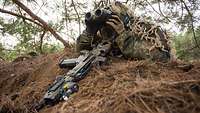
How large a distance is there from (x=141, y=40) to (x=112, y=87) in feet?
3.65

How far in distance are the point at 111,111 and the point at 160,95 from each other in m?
0.37

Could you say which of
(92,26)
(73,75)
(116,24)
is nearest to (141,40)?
(116,24)

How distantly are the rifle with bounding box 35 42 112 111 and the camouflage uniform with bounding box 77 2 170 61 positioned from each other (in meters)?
0.20

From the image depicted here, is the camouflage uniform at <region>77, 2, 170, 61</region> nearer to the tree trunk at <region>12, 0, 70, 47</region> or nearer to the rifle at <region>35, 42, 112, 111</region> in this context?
the rifle at <region>35, 42, 112, 111</region>

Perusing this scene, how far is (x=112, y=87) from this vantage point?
3.73 m

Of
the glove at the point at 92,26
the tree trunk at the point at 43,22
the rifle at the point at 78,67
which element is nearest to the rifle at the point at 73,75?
the rifle at the point at 78,67

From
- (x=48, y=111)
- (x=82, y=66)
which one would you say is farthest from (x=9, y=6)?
Result: (x=48, y=111)

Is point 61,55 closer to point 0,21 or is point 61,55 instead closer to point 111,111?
point 0,21

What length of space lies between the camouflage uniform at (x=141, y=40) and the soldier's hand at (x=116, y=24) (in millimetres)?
48

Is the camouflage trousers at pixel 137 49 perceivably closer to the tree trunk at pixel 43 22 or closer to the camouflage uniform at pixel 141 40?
the camouflage uniform at pixel 141 40

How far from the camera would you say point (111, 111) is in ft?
10.0

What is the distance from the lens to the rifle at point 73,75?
3.94m

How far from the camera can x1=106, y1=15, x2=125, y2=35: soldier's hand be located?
4645 mm

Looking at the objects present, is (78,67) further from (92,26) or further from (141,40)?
(141,40)
